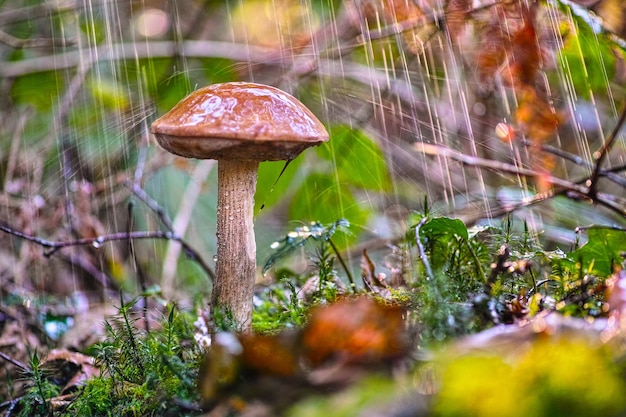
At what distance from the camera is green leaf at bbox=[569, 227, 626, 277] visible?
58.0 inches

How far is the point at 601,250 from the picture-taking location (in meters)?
1.49

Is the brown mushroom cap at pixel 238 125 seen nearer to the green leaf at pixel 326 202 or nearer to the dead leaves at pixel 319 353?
the dead leaves at pixel 319 353

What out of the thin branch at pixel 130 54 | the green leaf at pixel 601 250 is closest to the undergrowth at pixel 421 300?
the green leaf at pixel 601 250

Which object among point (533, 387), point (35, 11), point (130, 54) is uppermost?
point (35, 11)

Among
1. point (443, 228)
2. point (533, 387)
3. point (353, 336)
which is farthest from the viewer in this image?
point (443, 228)

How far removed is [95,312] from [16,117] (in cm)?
193

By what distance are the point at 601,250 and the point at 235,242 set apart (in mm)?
994

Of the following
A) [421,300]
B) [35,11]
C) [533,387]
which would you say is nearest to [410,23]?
[421,300]

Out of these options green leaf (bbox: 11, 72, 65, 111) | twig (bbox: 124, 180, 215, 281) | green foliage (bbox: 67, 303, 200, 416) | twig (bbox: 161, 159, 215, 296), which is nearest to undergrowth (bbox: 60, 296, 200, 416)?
green foliage (bbox: 67, 303, 200, 416)

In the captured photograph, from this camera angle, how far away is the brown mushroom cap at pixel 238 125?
1.31 metres

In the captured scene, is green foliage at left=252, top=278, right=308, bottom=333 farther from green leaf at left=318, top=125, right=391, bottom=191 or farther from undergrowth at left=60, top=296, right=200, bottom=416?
green leaf at left=318, top=125, right=391, bottom=191

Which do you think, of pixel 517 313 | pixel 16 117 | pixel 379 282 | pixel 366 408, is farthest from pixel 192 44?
pixel 366 408

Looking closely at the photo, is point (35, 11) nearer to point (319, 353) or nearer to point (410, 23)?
point (410, 23)

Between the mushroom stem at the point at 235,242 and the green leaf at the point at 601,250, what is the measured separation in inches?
35.4
